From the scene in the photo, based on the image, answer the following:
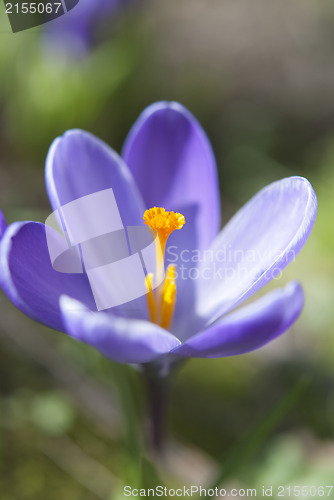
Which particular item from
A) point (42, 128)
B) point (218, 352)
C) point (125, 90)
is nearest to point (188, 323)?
point (218, 352)

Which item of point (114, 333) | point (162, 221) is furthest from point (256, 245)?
point (114, 333)

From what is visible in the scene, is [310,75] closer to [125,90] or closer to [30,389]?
[125,90]

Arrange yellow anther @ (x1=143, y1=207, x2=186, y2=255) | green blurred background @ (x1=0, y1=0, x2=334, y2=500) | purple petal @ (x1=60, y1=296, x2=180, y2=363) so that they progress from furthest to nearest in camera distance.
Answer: green blurred background @ (x1=0, y1=0, x2=334, y2=500) < yellow anther @ (x1=143, y1=207, x2=186, y2=255) < purple petal @ (x1=60, y1=296, x2=180, y2=363)

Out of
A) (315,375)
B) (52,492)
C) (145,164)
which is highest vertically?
(145,164)

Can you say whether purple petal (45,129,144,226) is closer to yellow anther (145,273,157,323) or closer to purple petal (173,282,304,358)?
yellow anther (145,273,157,323)

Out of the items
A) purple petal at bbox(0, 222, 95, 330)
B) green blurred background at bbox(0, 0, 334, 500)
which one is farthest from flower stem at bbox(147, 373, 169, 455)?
purple petal at bbox(0, 222, 95, 330)

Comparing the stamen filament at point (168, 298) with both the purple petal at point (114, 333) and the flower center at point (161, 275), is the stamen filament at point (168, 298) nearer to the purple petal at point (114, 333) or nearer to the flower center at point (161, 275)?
the flower center at point (161, 275)

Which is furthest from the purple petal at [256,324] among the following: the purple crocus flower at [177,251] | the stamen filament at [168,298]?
the stamen filament at [168,298]
